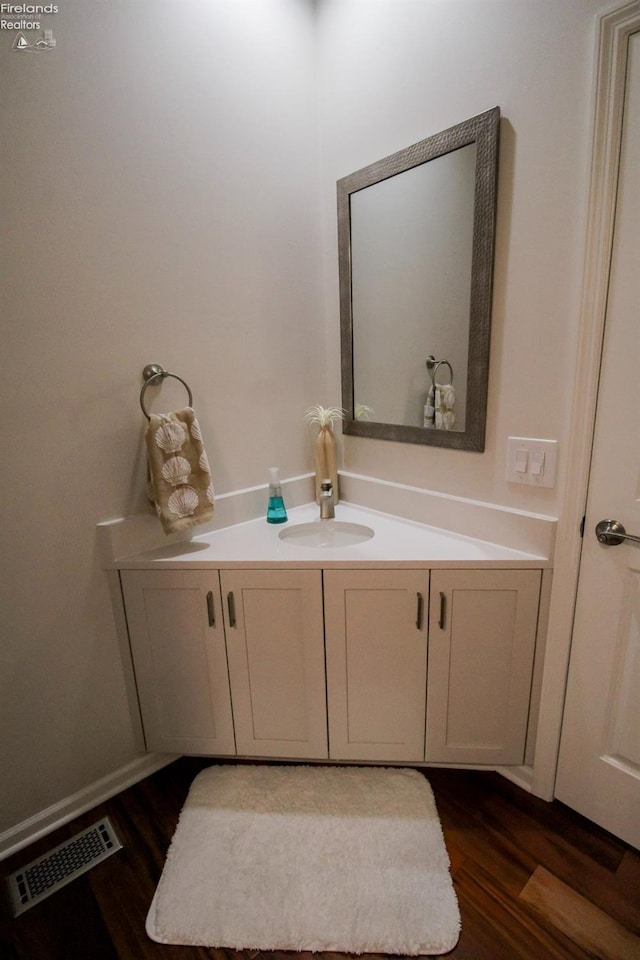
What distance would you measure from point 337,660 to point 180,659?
0.54m

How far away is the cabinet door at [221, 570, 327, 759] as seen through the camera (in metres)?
1.57

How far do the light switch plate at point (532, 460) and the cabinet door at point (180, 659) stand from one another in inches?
40.3

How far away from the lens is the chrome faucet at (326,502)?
1908mm

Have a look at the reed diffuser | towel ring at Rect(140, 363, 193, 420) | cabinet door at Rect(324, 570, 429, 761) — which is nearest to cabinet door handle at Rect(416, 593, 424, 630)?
cabinet door at Rect(324, 570, 429, 761)

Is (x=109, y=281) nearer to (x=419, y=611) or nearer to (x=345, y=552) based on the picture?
(x=345, y=552)

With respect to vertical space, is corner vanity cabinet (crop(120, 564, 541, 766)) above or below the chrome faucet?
below

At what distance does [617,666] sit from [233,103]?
2201mm

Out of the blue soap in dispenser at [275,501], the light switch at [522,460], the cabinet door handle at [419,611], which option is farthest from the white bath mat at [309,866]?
the light switch at [522,460]

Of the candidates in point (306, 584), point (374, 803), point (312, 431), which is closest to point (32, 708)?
point (306, 584)

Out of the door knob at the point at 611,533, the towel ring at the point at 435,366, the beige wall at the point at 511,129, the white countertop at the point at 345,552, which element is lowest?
the white countertop at the point at 345,552

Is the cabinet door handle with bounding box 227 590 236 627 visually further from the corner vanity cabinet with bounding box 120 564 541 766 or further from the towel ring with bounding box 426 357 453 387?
the towel ring with bounding box 426 357 453 387

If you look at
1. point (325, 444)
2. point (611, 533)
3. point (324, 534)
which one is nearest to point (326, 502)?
point (324, 534)

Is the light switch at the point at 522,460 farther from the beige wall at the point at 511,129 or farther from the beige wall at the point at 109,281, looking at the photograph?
the beige wall at the point at 109,281

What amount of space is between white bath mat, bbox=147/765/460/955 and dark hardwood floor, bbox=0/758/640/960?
0.05 meters
